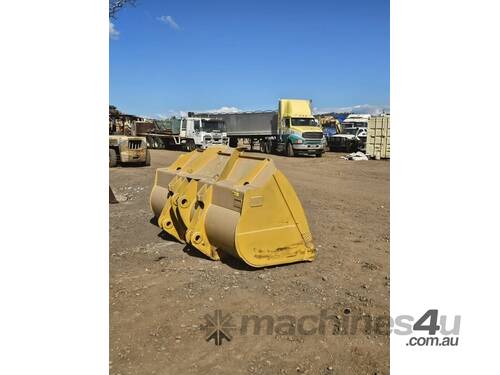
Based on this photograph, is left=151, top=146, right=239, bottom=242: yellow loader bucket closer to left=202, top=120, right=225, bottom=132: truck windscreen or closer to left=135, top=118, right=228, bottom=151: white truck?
left=135, top=118, right=228, bottom=151: white truck

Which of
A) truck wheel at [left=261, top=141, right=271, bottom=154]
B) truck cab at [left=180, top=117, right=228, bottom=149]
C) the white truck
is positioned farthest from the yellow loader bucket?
truck wheel at [left=261, top=141, right=271, bottom=154]

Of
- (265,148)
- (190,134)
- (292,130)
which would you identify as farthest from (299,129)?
(190,134)

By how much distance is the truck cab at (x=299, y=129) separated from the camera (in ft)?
74.8

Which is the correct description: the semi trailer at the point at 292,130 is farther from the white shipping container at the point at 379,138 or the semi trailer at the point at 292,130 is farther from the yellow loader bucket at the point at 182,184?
the yellow loader bucket at the point at 182,184

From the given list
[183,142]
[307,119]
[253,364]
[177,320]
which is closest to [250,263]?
[177,320]

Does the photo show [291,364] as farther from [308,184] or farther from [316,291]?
[308,184]

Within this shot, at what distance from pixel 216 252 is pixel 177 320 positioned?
149 centimetres

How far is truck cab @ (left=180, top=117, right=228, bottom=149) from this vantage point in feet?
84.0

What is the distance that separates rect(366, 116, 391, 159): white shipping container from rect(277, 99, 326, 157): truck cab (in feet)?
8.16

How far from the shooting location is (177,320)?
3912mm

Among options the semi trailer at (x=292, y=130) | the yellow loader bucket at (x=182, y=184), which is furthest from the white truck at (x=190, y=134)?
the yellow loader bucket at (x=182, y=184)

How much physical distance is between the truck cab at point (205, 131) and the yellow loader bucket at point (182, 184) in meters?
18.7

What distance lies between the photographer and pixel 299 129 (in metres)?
23.0

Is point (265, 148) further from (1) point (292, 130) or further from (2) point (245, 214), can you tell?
(2) point (245, 214)
